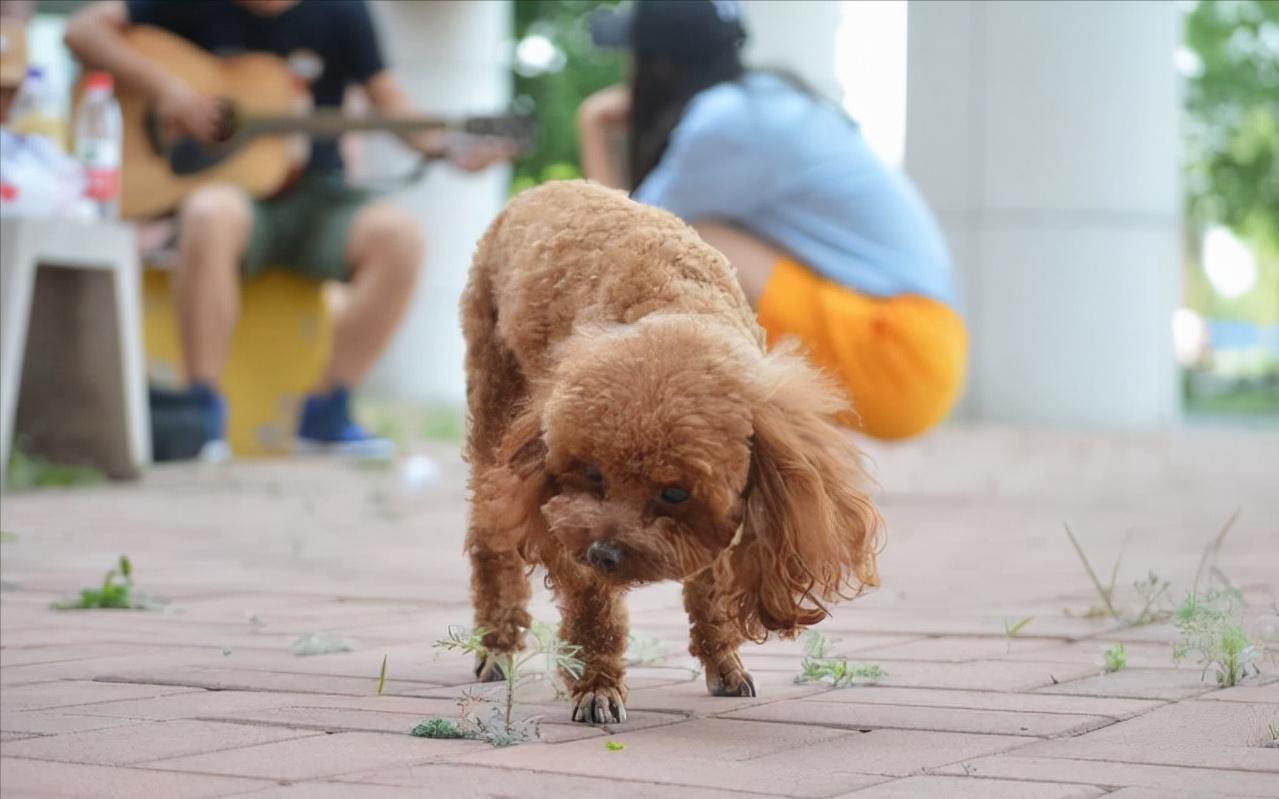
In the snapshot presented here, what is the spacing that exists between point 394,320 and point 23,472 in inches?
82.5

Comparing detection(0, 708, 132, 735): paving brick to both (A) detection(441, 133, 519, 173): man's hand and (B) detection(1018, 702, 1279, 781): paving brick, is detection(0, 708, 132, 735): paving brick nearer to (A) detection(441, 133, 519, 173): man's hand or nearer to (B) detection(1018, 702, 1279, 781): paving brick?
(B) detection(1018, 702, 1279, 781): paving brick

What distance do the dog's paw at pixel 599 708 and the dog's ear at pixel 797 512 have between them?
0.23 metres

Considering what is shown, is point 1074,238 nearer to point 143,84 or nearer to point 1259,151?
point 143,84

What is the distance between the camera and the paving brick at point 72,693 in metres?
2.78

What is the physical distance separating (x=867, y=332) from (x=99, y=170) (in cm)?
313

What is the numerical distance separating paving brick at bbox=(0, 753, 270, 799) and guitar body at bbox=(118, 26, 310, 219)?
621cm

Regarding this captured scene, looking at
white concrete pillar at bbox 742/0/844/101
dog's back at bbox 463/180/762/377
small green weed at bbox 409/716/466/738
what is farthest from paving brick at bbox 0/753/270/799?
white concrete pillar at bbox 742/0/844/101

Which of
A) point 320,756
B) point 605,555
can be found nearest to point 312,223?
point 605,555

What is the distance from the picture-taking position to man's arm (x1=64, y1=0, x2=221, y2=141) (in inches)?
321

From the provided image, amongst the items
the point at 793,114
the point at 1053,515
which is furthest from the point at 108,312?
the point at 1053,515

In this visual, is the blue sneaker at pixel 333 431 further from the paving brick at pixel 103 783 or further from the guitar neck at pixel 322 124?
the paving brick at pixel 103 783

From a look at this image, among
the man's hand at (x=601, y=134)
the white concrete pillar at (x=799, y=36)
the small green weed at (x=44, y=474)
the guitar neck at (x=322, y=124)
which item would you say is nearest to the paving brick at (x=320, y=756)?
the small green weed at (x=44, y=474)

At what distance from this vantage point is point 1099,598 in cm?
414

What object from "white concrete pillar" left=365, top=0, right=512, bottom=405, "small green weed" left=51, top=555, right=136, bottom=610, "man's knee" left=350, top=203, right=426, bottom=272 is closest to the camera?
"small green weed" left=51, top=555, right=136, bottom=610
